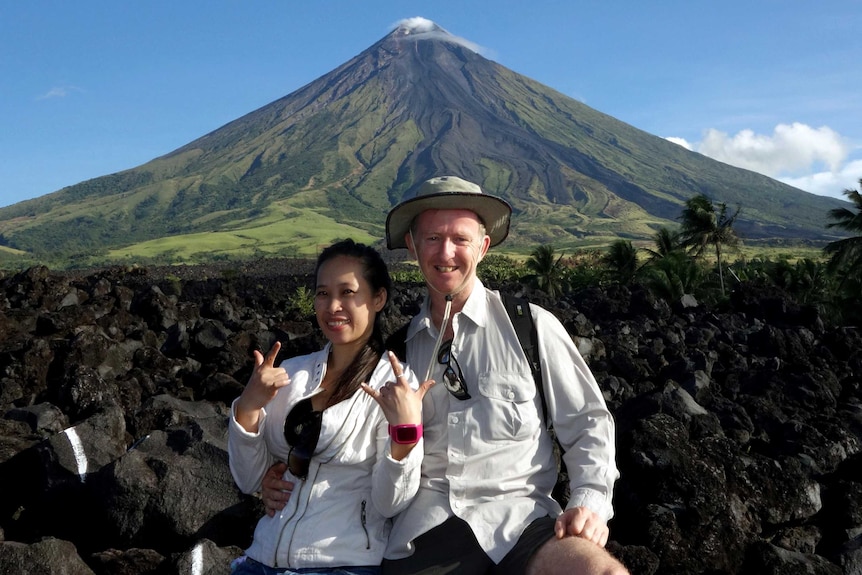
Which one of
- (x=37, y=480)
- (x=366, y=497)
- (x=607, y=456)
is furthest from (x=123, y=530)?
(x=607, y=456)

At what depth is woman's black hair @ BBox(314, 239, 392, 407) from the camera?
138 inches

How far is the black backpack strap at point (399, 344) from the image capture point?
3682 millimetres

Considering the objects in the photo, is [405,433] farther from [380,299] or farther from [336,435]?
[380,299]

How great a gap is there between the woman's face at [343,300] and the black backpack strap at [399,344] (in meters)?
0.14

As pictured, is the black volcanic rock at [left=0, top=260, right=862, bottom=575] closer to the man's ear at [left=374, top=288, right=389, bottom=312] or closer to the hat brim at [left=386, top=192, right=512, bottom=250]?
the man's ear at [left=374, top=288, right=389, bottom=312]

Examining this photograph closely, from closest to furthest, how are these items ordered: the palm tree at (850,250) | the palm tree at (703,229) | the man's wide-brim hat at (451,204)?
1. the man's wide-brim hat at (451,204)
2. the palm tree at (850,250)
3. the palm tree at (703,229)

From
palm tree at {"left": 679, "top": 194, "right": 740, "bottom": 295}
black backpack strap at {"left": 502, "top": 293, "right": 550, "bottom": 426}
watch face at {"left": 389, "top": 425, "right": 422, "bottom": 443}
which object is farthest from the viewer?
palm tree at {"left": 679, "top": 194, "right": 740, "bottom": 295}

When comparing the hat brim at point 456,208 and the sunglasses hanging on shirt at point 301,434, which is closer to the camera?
the sunglasses hanging on shirt at point 301,434

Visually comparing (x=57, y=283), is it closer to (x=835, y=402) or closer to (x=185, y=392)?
(x=185, y=392)

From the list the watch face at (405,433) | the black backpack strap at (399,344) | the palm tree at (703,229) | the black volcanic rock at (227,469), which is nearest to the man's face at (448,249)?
the black backpack strap at (399,344)

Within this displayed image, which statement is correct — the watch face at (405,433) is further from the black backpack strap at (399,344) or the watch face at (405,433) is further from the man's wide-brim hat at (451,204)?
the man's wide-brim hat at (451,204)

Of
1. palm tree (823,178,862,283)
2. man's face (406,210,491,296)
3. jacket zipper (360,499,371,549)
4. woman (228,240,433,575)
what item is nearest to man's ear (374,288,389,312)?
woman (228,240,433,575)

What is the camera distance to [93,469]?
19.3ft

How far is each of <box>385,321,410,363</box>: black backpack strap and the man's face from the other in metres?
0.32
